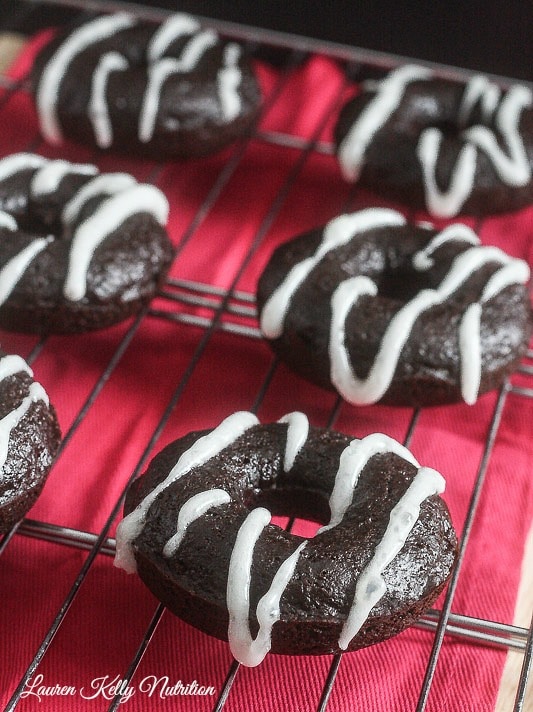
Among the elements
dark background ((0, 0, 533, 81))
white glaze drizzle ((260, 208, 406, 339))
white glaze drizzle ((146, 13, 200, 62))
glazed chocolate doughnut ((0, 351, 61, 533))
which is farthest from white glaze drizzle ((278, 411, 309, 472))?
dark background ((0, 0, 533, 81))

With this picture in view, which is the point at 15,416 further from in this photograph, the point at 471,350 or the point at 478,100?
the point at 478,100

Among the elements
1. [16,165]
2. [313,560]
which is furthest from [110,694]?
[16,165]

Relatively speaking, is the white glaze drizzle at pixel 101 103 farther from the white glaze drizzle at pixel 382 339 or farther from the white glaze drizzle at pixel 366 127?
the white glaze drizzle at pixel 382 339

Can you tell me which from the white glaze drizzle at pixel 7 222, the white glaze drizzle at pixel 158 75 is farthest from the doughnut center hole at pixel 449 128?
the white glaze drizzle at pixel 7 222

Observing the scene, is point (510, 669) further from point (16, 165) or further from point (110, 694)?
point (16, 165)

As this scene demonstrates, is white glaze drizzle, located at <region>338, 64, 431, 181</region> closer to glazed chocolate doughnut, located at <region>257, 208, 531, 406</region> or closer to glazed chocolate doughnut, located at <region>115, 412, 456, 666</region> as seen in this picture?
glazed chocolate doughnut, located at <region>257, 208, 531, 406</region>

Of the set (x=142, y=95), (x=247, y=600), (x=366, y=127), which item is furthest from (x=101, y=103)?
(x=247, y=600)
